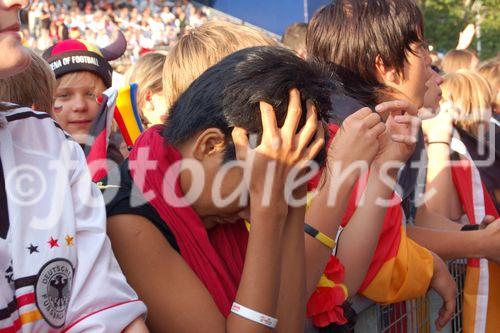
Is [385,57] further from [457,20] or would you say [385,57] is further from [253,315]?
[457,20]

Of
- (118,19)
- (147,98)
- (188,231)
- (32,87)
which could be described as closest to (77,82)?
(147,98)

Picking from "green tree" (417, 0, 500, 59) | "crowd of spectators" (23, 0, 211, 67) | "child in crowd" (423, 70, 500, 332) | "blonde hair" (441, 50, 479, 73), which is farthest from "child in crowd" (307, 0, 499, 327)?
"green tree" (417, 0, 500, 59)

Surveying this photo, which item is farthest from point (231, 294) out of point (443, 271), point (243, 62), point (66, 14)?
point (66, 14)

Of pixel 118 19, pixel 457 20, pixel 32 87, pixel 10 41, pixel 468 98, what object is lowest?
pixel 118 19

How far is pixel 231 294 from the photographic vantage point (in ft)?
6.62

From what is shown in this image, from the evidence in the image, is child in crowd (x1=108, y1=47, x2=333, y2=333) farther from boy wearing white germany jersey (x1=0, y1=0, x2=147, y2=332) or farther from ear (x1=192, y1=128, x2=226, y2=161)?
boy wearing white germany jersey (x1=0, y1=0, x2=147, y2=332)

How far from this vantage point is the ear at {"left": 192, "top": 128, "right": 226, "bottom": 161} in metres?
1.99

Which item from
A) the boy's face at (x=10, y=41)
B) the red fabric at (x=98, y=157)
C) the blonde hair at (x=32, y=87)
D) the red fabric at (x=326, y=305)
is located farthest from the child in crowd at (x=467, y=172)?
the boy's face at (x=10, y=41)

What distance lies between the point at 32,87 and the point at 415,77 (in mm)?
1431

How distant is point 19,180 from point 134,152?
48 centimetres

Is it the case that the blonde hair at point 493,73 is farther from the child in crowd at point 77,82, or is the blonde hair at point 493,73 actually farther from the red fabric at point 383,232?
the red fabric at point 383,232

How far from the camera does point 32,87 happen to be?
2627mm

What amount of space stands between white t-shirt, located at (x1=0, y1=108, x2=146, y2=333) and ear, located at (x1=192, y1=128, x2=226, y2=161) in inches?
13.6

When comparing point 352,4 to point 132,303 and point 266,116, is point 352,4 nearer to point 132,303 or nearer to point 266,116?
point 266,116
